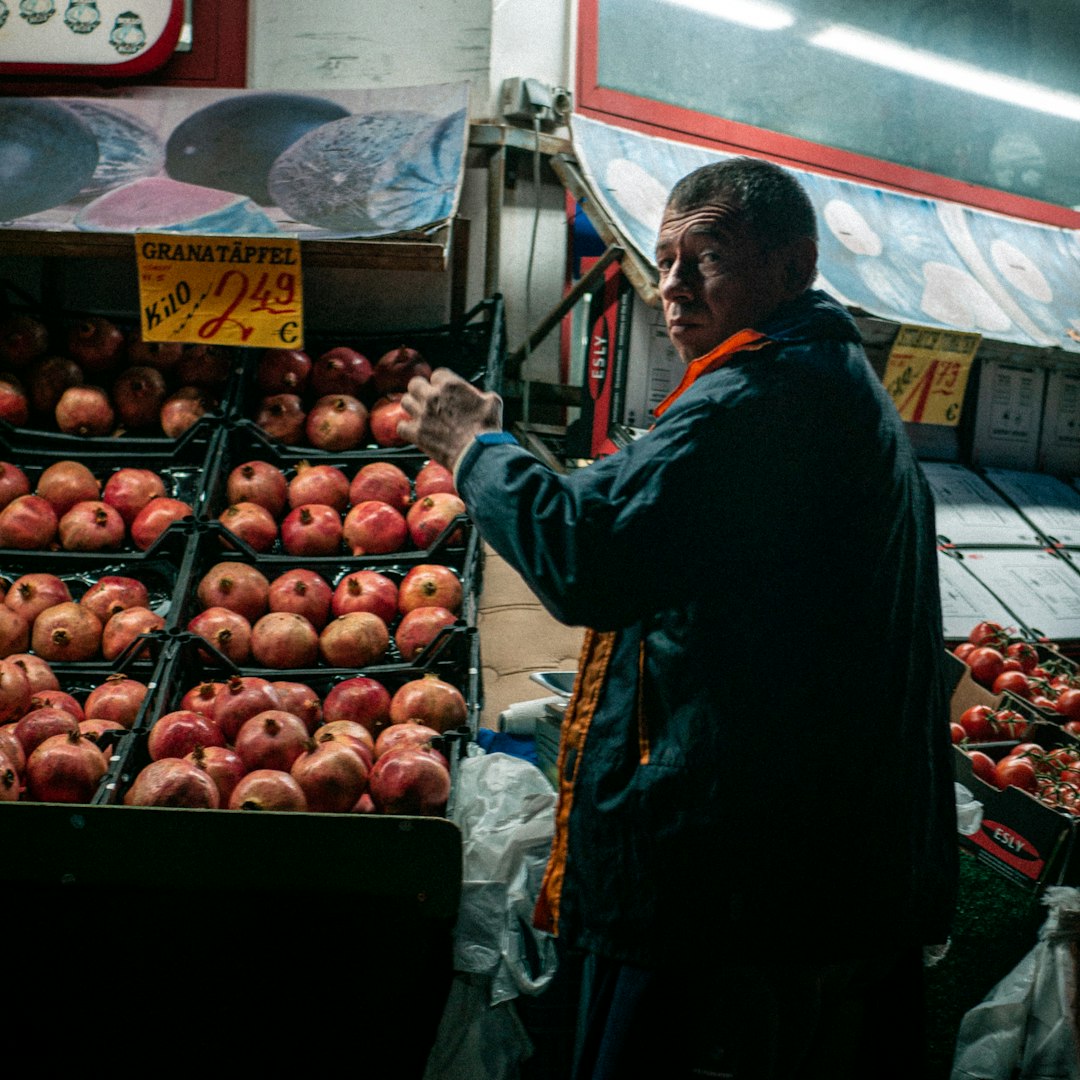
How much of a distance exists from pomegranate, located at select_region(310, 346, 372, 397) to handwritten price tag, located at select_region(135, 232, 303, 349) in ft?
1.35

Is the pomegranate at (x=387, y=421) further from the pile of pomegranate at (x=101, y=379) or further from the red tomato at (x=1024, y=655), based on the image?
the red tomato at (x=1024, y=655)

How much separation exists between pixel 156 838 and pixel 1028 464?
4905 mm

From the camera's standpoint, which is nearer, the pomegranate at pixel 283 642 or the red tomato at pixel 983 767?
the pomegranate at pixel 283 642

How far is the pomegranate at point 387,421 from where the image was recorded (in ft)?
10.7

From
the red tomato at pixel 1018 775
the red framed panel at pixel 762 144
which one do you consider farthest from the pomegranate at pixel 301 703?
the red framed panel at pixel 762 144

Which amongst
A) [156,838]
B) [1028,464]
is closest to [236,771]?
[156,838]

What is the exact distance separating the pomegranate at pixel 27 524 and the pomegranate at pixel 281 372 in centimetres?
80

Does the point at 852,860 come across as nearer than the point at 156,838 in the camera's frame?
Yes

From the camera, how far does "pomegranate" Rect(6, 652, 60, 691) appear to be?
8.31ft

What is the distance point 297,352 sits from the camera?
344 cm

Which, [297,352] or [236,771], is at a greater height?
[297,352]

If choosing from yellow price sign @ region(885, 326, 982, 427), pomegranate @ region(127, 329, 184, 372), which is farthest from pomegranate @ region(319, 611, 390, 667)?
yellow price sign @ region(885, 326, 982, 427)

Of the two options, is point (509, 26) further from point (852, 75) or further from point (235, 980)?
point (235, 980)

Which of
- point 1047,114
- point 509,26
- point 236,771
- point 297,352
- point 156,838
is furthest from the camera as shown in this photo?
point 1047,114
